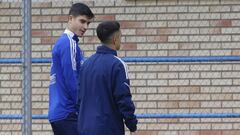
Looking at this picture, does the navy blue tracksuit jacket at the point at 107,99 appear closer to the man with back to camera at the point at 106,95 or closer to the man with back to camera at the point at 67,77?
the man with back to camera at the point at 106,95

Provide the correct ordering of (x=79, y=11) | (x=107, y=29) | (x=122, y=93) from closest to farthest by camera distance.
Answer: (x=122, y=93), (x=107, y=29), (x=79, y=11)

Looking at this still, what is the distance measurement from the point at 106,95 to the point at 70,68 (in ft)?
1.80

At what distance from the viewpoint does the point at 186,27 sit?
7551 millimetres

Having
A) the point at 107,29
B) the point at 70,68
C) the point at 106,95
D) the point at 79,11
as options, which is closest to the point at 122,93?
the point at 106,95

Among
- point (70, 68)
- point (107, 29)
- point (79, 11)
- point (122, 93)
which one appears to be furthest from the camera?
point (79, 11)

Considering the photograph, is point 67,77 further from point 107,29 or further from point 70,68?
point 107,29

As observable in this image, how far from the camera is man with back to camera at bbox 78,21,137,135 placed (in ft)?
16.3

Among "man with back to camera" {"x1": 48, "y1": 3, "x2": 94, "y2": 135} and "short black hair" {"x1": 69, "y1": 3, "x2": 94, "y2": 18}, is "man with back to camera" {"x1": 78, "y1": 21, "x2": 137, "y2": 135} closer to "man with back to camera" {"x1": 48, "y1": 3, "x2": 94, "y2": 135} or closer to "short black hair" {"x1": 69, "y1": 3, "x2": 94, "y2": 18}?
"man with back to camera" {"x1": 48, "y1": 3, "x2": 94, "y2": 135}

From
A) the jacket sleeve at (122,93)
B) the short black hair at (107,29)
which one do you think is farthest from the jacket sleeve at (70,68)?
the jacket sleeve at (122,93)

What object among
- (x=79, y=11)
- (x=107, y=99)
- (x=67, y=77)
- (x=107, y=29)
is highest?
(x=79, y=11)

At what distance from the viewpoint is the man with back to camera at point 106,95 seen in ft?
16.3

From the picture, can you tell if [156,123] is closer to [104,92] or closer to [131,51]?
[131,51]

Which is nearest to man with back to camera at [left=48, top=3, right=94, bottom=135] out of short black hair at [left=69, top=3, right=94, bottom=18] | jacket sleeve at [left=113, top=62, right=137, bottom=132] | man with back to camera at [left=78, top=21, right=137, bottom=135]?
short black hair at [left=69, top=3, right=94, bottom=18]

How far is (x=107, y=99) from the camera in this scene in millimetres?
5012
